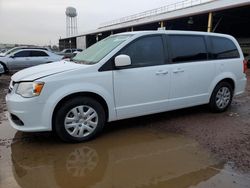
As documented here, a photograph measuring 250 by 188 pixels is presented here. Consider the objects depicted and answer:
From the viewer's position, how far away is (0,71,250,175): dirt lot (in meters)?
3.98

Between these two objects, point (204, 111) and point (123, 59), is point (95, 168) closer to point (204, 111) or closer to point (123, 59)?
point (123, 59)

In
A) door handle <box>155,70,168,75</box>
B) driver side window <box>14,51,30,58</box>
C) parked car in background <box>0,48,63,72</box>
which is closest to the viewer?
door handle <box>155,70,168,75</box>

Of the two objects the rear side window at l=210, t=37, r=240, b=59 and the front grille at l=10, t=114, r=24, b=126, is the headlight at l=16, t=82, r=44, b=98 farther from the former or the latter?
the rear side window at l=210, t=37, r=240, b=59

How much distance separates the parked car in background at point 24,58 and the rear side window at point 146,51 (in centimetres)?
1202

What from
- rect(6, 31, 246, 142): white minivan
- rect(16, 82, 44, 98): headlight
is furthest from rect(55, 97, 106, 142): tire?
rect(16, 82, 44, 98): headlight

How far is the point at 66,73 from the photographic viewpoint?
423 cm

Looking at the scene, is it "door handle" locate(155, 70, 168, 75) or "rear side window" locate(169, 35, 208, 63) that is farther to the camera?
"rear side window" locate(169, 35, 208, 63)

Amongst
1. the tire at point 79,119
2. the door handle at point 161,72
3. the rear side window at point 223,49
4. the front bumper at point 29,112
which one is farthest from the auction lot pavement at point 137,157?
the rear side window at point 223,49

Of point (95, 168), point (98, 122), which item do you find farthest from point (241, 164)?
point (98, 122)

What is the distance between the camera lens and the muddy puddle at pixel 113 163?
10.5ft

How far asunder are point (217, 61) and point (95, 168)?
377 cm

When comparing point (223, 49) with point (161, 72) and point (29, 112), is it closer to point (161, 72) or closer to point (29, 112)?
point (161, 72)

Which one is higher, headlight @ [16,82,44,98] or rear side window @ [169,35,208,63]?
rear side window @ [169,35,208,63]

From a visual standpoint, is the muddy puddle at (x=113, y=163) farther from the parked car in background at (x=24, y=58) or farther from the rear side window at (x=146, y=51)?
the parked car in background at (x=24, y=58)
